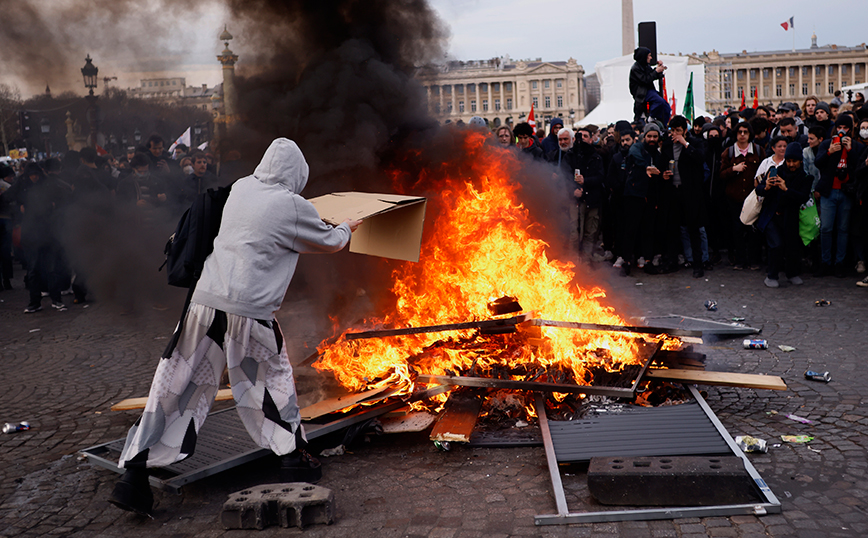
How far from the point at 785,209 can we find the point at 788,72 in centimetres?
11849

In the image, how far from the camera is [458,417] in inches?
195

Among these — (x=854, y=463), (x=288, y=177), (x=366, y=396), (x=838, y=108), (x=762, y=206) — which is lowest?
(x=854, y=463)

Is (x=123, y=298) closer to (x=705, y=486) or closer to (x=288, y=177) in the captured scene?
(x=288, y=177)

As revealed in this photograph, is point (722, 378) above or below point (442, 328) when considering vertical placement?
below

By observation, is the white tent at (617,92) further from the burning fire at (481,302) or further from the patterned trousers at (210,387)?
the patterned trousers at (210,387)

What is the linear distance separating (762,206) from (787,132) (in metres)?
1.34

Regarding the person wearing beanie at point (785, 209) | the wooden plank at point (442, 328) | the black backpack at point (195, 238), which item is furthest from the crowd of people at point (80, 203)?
the person wearing beanie at point (785, 209)

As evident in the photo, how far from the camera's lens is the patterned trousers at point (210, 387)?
13.0ft

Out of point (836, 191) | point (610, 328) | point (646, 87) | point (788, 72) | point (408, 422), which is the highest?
point (788, 72)

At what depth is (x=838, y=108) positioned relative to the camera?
13.3m

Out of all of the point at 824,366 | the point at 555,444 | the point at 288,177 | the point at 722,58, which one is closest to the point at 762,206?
the point at 824,366

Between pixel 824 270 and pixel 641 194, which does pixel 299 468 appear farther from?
pixel 824 270

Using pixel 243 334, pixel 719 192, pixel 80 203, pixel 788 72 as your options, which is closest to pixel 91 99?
pixel 80 203

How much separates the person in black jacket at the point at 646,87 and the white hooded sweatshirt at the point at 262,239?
364 inches
